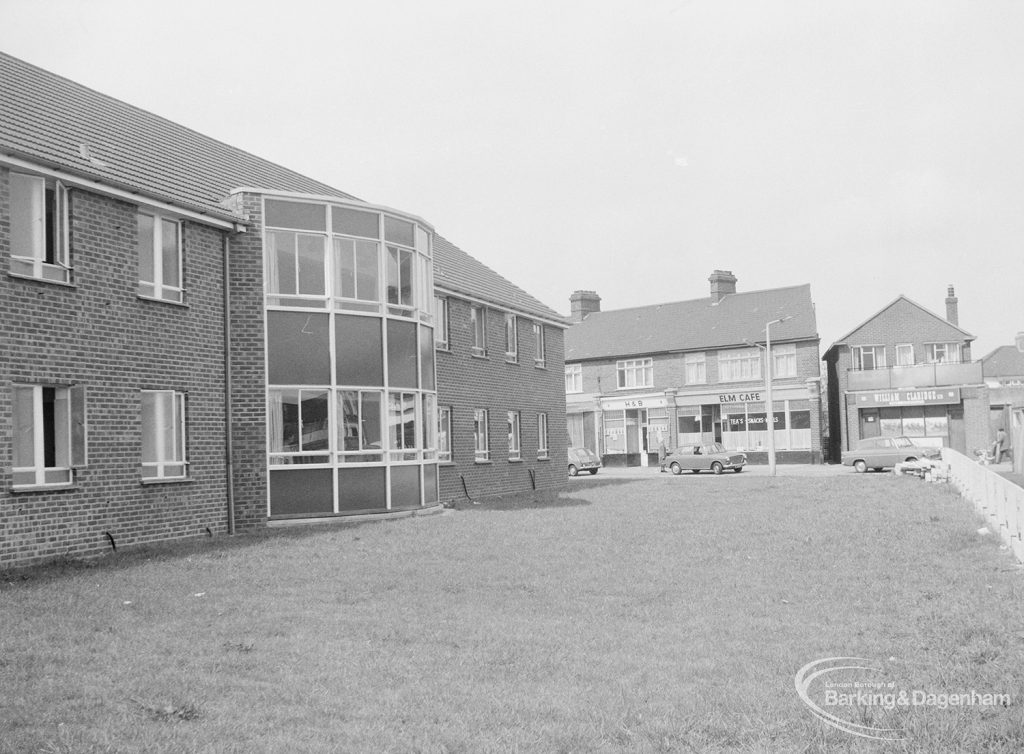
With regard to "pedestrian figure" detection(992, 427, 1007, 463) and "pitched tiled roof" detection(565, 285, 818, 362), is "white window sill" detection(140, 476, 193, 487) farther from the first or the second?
"pitched tiled roof" detection(565, 285, 818, 362)

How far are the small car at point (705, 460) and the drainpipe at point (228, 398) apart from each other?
28.2 meters

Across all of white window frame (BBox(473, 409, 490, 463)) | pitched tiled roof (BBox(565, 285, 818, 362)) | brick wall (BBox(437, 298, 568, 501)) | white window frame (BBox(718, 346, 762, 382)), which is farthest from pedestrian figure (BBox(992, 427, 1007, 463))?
white window frame (BBox(473, 409, 490, 463))

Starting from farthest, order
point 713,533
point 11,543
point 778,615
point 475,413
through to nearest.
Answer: point 475,413 < point 713,533 < point 11,543 < point 778,615

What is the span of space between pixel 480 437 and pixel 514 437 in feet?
7.44

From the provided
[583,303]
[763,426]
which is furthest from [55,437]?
[583,303]

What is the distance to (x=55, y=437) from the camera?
1465 cm

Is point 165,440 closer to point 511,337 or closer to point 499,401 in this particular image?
point 499,401

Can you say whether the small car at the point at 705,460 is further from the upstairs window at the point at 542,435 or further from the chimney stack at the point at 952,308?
the chimney stack at the point at 952,308

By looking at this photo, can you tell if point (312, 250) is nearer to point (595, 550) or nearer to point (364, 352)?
point (364, 352)

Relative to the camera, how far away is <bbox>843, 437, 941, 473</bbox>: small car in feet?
125

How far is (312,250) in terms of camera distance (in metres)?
19.2

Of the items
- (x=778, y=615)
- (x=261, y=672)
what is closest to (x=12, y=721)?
(x=261, y=672)

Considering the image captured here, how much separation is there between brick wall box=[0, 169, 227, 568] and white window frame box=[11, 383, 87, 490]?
165 millimetres

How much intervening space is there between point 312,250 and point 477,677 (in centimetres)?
1320
